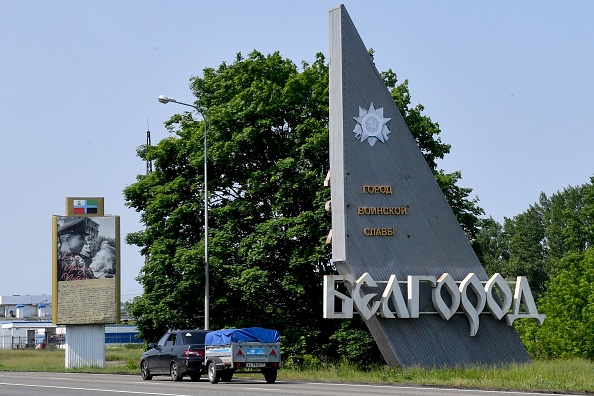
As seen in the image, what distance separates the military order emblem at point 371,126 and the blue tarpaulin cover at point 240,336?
7.86 meters

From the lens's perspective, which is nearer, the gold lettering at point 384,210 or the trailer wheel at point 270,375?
the trailer wheel at point 270,375

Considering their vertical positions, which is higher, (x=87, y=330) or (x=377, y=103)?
(x=377, y=103)

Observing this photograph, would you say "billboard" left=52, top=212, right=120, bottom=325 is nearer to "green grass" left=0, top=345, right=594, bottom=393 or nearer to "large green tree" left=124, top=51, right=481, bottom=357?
"large green tree" left=124, top=51, right=481, bottom=357

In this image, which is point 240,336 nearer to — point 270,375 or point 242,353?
point 242,353

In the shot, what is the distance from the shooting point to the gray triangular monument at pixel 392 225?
1388 inches

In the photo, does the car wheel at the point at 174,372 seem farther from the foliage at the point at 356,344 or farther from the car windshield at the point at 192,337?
the foliage at the point at 356,344

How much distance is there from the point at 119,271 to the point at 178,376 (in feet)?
60.4

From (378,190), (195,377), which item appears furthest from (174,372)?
(378,190)

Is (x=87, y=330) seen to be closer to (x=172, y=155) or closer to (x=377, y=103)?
(x=172, y=155)

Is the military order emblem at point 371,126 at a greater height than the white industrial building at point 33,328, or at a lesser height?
greater

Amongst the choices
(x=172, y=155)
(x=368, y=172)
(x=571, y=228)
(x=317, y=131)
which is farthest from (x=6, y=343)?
(x=368, y=172)

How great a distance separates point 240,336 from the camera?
3238cm

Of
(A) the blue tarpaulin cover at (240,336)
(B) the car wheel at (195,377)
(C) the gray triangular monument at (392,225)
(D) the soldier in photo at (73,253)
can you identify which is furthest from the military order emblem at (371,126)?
(D) the soldier in photo at (73,253)

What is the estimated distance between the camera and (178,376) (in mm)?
34656
